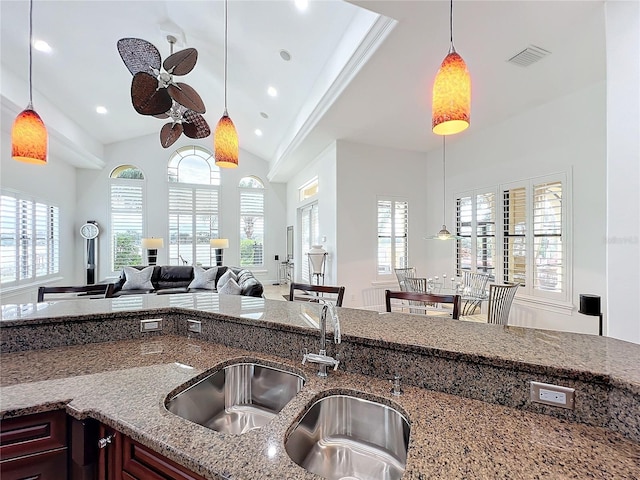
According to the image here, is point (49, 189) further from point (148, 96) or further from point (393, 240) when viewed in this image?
point (393, 240)

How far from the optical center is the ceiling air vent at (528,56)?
280cm

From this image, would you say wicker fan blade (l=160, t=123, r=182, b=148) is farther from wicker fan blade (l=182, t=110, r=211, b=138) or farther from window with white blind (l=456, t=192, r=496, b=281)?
window with white blind (l=456, t=192, r=496, b=281)

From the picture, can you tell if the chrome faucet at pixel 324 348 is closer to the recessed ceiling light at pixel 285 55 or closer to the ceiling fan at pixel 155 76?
the ceiling fan at pixel 155 76

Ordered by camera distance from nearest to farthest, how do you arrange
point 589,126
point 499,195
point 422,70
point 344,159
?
point 422,70 < point 589,126 < point 499,195 < point 344,159

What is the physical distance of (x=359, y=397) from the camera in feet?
3.29

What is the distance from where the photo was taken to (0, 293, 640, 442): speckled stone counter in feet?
2.77

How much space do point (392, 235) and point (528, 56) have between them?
3.26 m

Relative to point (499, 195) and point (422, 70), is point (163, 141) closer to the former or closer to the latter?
point (422, 70)

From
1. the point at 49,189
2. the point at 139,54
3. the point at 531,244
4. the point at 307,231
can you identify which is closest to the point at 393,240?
the point at 531,244

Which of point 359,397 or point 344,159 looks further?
point 344,159

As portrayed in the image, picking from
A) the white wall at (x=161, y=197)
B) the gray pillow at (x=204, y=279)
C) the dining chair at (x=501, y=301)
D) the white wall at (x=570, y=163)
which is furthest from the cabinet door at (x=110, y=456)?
the white wall at (x=161, y=197)

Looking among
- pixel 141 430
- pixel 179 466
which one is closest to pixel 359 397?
pixel 179 466

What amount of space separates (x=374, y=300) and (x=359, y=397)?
442 centimetres

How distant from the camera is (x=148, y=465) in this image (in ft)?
2.77
